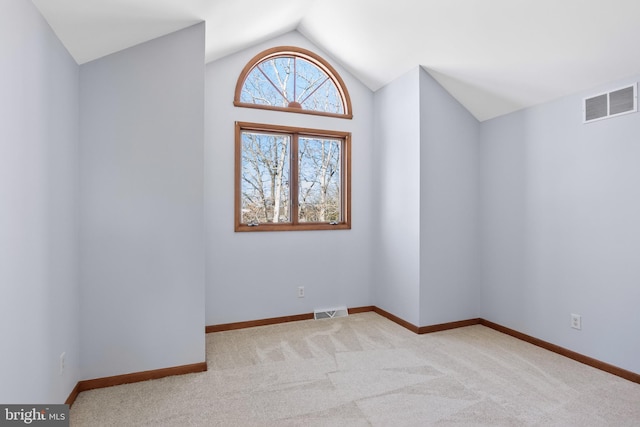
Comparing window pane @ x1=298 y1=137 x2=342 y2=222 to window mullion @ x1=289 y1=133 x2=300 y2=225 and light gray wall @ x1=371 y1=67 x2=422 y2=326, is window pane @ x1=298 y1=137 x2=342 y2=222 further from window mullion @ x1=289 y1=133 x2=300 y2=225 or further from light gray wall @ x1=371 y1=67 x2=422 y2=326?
light gray wall @ x1=371 y1=67 x2=422 y2=326

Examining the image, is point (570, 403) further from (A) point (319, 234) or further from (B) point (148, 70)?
(B) point (148, 70)

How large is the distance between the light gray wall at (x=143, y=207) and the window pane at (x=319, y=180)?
153 centimetres

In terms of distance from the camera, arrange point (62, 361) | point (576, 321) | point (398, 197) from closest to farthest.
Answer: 1. point (62, 361)
2. point (576, 321)
3. point (398, 197)

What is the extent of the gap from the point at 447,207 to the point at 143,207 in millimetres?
2829

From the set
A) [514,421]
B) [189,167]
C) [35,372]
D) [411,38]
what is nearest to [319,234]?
[189,167]

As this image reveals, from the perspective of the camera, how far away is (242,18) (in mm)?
2914

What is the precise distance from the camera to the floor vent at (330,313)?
390cm

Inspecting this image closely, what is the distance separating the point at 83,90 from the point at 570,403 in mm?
3806

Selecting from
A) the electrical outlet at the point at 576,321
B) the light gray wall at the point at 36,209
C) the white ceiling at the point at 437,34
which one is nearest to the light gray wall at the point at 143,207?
→ the light gray wall at the point at 36,209

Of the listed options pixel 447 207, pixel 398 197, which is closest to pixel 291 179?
pixel 398 197

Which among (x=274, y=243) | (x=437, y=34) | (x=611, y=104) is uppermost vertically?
(x=437, y=34)

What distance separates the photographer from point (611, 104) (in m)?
2.60

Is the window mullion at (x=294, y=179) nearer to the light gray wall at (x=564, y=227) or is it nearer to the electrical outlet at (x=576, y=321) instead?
the light gray wall at (x=564, y=227)

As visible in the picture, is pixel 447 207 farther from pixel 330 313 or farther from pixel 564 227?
pixel 330 313
